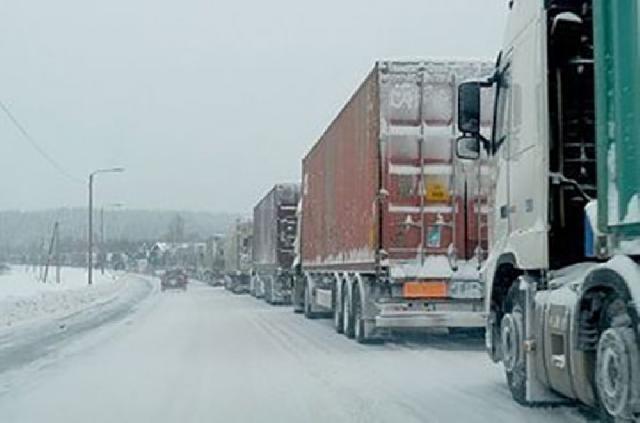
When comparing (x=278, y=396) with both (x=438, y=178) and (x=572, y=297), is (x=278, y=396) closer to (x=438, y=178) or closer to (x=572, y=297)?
(x=572, y=297)

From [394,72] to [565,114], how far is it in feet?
27.1

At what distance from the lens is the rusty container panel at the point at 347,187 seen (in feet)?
57.5

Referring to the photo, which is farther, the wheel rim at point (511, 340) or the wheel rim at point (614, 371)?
the wheel rim at point (511, 340)

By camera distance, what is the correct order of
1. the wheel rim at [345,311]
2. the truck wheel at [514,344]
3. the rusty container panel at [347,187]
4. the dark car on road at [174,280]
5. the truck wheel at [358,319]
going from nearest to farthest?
the truck wheel at [514,344] → the rusty container panel at [347,187] → the truck wheel at [358,319] → the wheel rim at [345,311] → the dark car on road at [174,280]

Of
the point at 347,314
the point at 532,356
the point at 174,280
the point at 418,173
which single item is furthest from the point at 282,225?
the point at 174,280

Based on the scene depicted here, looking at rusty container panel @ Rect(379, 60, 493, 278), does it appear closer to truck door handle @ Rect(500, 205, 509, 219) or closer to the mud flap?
truck door handle @ Rect(500, 205, 509, 219)

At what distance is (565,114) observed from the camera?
9242 millimetres

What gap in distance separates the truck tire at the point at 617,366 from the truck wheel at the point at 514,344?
2254mm

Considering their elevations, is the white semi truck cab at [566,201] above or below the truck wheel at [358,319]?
above

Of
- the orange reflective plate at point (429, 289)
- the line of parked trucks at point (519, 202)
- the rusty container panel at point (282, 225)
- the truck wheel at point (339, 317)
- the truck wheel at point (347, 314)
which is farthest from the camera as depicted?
the rusty container panel at point (282, 225)

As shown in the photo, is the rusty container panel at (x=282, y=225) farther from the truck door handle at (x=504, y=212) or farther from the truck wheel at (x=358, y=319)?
the truck door handle at (x=504, y=212)

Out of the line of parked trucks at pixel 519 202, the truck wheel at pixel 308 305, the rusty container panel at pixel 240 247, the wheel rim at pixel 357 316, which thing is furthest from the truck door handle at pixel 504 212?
the rusty container panel at pixel 240 247

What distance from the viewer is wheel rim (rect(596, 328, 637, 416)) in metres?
7.10

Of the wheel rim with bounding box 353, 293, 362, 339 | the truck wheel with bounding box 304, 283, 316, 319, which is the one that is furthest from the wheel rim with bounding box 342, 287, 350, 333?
the truck wheel with bounding box 304, 283, 316, 319
